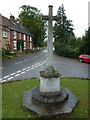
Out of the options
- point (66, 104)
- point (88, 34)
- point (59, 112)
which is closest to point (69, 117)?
point (59, 112)

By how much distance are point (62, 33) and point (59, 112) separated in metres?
41.4

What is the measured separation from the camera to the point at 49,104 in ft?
21.2

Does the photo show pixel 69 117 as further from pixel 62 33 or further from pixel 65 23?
pixel 65 23

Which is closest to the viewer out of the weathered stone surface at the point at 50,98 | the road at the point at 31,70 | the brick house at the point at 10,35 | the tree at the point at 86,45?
the weathered stone surface at the point at 50,98

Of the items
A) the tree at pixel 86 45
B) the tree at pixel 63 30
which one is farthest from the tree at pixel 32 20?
the tree at pixel 86 45

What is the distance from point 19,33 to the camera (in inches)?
1576

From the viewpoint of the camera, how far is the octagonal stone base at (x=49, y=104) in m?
5.98

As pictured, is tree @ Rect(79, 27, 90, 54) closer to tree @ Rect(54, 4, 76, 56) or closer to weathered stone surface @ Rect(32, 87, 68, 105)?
tree @ Rect(54, 4, 76, 56)

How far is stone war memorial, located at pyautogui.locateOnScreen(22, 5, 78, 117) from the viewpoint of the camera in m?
6.12

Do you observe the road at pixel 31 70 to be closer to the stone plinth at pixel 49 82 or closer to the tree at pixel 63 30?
the stone plinth at pixel 49 82

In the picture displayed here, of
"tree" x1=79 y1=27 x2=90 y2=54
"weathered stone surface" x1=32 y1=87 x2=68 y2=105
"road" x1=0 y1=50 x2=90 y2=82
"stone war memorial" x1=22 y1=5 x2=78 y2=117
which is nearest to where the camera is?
"stone war memorial" x1=22 y1=5 x2=78 y2=117

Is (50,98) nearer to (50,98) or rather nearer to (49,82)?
(50,98)

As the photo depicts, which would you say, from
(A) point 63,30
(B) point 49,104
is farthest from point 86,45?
(B) point 49,104

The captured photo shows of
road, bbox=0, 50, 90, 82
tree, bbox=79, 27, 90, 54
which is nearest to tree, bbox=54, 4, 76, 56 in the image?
tree, bbox=79, 27, 90, 54
